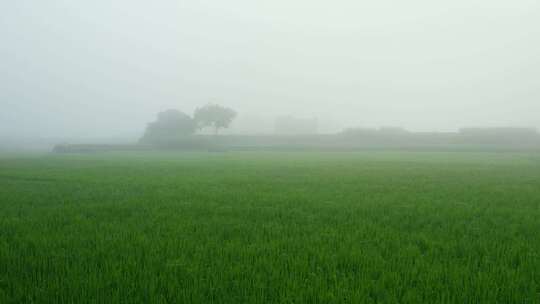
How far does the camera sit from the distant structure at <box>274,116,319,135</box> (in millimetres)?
118750

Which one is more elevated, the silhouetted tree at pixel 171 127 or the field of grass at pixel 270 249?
the silhouetted tree at pixel 171 127

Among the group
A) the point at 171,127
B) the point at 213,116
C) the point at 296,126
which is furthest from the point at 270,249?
the point at 296,126

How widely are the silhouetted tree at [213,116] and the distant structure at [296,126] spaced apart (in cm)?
3523

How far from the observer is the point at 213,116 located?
87.0 m

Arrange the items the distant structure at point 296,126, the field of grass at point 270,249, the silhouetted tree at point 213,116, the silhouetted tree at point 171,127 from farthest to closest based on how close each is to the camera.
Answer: the distant structure at point 296,126, the silhouetted tree at point 213,116, the silhouetted tree at point 171,127, the field of grass at point 270,249

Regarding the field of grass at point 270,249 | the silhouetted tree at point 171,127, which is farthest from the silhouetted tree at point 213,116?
the field of grass at point 270,249

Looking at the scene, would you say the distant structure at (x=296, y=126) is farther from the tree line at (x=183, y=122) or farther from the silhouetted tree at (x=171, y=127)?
the silhouetted tree at (x=171, y=127)

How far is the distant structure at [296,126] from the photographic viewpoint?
119 m

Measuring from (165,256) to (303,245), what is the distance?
2403 millimetres

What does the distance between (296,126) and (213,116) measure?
132 ft

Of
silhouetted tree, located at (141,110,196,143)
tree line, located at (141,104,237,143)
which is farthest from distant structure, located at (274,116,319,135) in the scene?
silhouetted tree, located at (141,110,196,143)

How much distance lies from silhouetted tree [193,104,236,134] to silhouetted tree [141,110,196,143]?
440 centimetres

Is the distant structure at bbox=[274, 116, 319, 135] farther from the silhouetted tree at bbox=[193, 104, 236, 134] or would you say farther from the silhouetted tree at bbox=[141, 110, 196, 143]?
the silhouetted tree at bbox=[141, 110, 196, 143]

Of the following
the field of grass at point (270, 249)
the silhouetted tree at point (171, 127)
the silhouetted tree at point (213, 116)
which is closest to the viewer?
the field of grass at point (270, 249)
